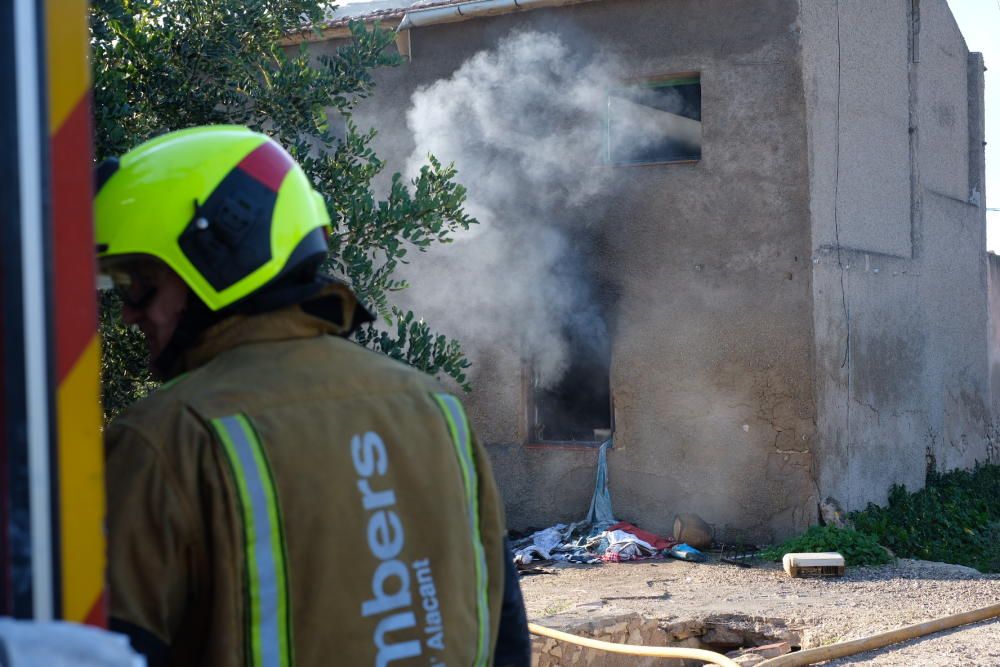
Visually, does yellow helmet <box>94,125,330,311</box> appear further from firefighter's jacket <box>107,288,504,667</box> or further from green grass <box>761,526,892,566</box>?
green grass <box>761,526,892,566</box>

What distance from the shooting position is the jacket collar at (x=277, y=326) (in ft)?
5.89

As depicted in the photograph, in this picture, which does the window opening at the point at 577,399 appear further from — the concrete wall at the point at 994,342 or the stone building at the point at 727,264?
the concrete wall at the point at 994,342

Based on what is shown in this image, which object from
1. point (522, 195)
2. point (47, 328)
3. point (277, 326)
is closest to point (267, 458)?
point (277, 326)

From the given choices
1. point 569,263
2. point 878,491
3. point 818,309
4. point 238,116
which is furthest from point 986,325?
point 238,116

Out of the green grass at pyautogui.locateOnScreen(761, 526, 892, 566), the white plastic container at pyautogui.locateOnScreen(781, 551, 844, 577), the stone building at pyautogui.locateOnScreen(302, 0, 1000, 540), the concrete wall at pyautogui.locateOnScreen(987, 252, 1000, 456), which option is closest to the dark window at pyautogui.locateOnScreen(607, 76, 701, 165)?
the stone building at pyautogui.locateOnScreen(302, 0, 1000, 540)

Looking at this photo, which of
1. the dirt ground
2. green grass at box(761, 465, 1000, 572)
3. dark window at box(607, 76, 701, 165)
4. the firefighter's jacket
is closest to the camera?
the firefighter's jacket

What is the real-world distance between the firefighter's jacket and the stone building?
9364mm

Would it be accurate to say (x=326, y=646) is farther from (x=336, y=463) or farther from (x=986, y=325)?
(x=986, y=325)

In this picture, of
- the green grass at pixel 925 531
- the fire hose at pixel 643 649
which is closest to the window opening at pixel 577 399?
the green grass at pixel 925 531

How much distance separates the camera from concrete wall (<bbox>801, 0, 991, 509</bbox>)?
439 inches

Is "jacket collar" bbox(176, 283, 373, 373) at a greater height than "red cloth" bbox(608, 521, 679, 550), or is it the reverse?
"jacket collar" bbox(176, 283, 373, 373)

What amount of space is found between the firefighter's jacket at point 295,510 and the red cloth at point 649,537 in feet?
30.1

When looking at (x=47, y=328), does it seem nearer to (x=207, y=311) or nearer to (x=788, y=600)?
(x=207, y=311)

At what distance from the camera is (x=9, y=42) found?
1.08 metres
